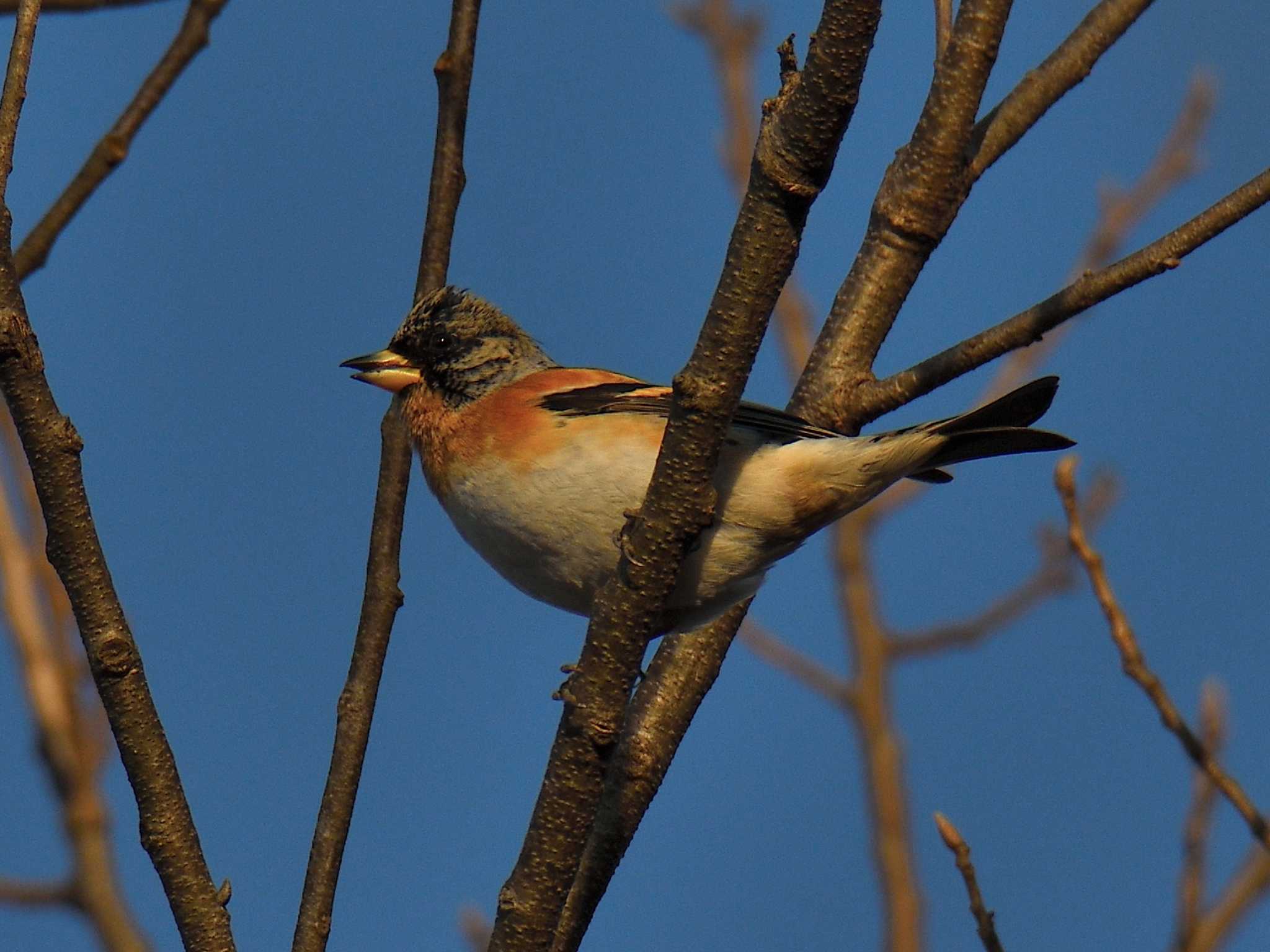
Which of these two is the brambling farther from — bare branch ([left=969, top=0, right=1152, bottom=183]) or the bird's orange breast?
bare branch ([left=969, top=0, right=1152, bottom=183])

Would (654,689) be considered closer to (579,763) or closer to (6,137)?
(579,763)

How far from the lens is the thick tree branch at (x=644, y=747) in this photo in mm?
3061

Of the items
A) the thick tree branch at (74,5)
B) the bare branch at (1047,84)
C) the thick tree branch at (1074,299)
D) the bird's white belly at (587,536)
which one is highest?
the bare branch at (1047,84)

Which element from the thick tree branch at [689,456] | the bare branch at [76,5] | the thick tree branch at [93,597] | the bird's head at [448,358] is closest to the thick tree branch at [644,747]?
the thick tree branch at [689,456]

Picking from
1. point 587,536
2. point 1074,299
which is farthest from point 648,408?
point 1074,299

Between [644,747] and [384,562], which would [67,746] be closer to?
[384,562]

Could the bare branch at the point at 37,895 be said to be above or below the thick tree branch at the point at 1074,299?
below

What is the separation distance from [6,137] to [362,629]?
130 cm

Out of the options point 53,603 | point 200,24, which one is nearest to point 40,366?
point 200,24

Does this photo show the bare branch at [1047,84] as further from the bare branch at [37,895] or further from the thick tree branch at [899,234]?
the bare branch at [37,895]

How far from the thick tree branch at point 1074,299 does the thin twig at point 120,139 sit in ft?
6.04

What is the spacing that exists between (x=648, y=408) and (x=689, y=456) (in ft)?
4.72

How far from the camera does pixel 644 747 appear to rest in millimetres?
3273

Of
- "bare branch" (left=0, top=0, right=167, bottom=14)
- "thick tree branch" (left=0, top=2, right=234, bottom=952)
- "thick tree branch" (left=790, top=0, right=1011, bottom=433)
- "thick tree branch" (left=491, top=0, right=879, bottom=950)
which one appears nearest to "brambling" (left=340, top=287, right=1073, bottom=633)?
"thick tree branch" (left=790, top=0, right=1011, bottom=433)
